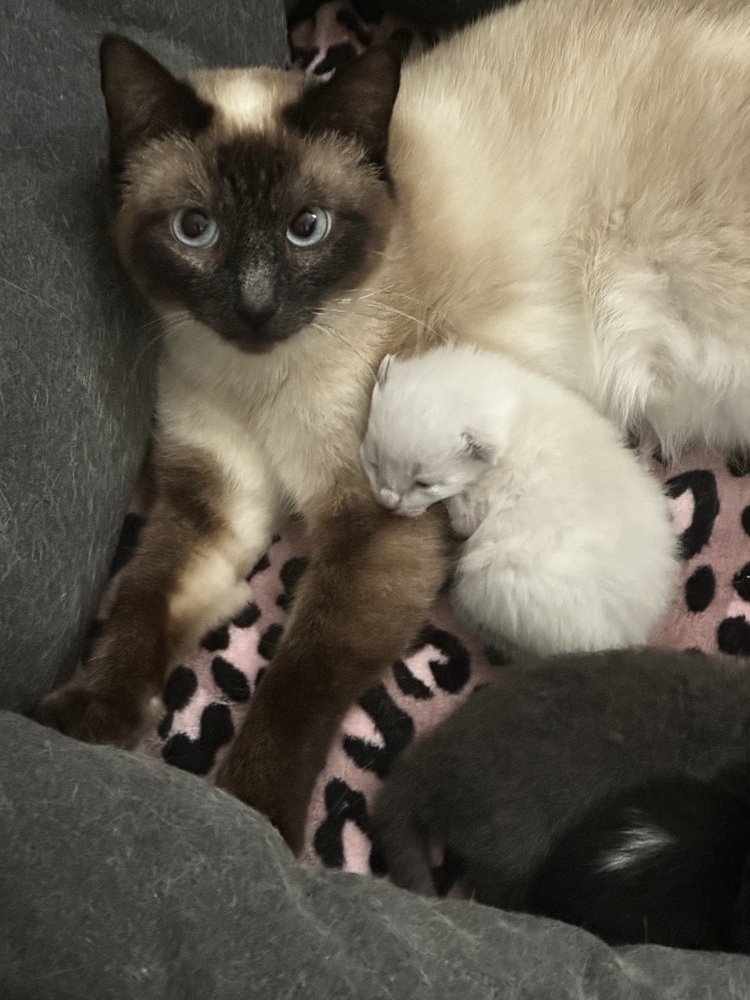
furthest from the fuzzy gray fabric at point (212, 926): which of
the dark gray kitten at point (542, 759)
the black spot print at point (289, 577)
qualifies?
the black spot print at point (289, 577)

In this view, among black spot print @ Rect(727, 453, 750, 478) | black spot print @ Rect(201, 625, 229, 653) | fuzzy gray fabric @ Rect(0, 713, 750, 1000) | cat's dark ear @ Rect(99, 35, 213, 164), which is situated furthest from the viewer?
black spot print @ Rect(727, 453, 750, 478)

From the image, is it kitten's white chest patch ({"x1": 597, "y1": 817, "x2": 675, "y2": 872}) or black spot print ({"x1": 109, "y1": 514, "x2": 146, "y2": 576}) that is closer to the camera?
kitten's white chest patch ({"x1": 597, "y1": 817, "x2": 675, "y2": 872})

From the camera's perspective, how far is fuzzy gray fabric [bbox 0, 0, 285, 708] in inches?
47.7

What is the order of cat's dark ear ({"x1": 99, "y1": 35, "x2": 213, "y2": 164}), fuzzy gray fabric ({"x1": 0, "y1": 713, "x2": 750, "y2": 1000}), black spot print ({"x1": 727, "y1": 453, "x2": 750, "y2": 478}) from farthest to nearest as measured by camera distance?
black spot print ({"x1": 727, "y1": 453, "x2": 750, "y2": 478}) → cat's dark ear ({"x1": 99, "y1": 35, "x2": 213, "y2": 164}) → fuzzy gray fabric ({"x1": 0, "y1": 713, "x2": 750, "y2": 1000})

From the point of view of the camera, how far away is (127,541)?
1522 millimetres

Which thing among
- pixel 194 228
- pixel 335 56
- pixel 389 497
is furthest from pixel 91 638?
pixel 335 56

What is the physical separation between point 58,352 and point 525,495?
0.68 m

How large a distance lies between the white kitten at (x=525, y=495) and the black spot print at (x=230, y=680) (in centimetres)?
34

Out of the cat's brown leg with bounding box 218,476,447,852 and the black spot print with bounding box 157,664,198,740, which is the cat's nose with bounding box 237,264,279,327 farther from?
the black spot print with bounding box 157,664,198,740

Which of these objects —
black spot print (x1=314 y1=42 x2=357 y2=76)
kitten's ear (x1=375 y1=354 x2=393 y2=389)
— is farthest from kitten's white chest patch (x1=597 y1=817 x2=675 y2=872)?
black spot print (x1=314 y1=42 x2=357 y2=76)

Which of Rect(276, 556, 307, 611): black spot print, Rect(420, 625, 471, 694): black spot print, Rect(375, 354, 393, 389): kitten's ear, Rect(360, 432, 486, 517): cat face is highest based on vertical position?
Rect(375, 354, 393, 389): kitten's ear

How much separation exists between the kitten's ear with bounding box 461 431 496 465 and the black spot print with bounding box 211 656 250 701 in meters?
0.48

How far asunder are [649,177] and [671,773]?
874mm

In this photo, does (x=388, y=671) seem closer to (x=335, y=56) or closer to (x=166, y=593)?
(x=166, y=593)
